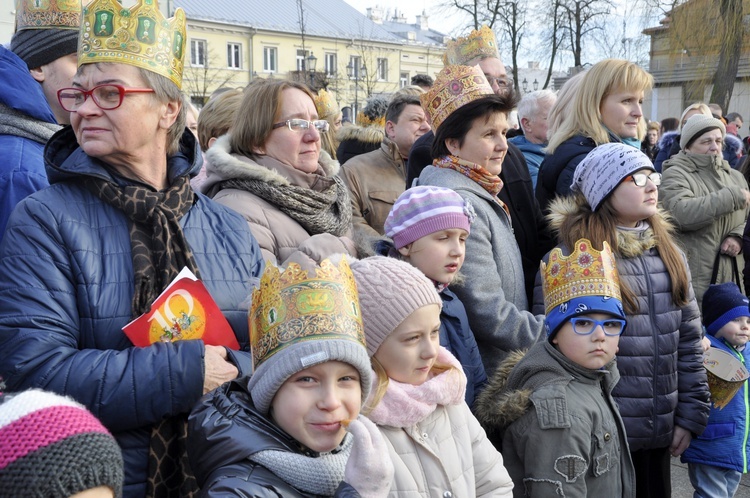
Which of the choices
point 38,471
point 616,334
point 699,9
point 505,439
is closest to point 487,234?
point 616,334

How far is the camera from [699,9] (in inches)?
749

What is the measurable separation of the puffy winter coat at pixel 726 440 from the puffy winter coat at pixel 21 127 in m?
3.56

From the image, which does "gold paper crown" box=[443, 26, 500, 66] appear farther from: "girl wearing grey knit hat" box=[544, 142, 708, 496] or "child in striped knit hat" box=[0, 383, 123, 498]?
"child in striped knit hat" box=[0, 383, 123, 498]

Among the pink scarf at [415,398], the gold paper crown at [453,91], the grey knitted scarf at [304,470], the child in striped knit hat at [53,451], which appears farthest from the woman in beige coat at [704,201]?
the child in striped knit hat at [53,451]

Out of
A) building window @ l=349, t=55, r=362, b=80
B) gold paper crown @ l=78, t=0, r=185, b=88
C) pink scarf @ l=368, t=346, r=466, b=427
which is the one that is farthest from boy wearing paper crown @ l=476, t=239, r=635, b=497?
building window @ l=349, t=55, r=362, b=80

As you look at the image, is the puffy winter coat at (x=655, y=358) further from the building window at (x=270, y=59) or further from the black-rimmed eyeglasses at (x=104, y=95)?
the building window at (x=270, y=59)

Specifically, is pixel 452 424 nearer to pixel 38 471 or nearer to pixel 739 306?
pixel 38 471

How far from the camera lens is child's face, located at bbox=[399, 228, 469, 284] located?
3.20 meters

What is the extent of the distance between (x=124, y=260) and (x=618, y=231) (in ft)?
7.91

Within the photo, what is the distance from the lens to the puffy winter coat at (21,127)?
281 centimetres

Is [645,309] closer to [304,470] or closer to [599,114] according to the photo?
[599,114]

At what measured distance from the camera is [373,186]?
17.8 feet

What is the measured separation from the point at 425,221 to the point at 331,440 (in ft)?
4.44

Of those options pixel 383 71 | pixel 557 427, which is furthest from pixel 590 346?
pixel 383 71
